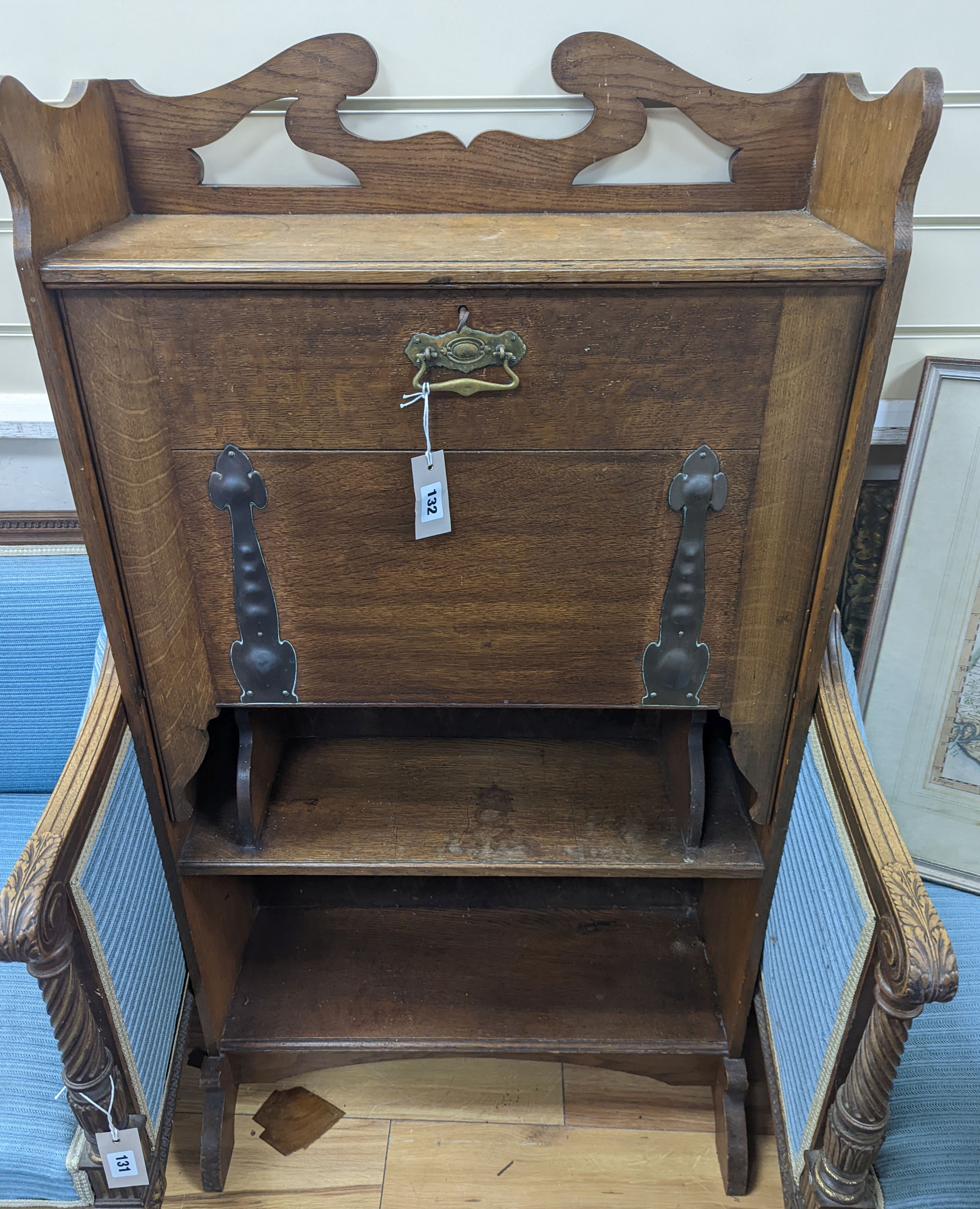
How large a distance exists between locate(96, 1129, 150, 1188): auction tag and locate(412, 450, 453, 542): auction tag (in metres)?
0.77

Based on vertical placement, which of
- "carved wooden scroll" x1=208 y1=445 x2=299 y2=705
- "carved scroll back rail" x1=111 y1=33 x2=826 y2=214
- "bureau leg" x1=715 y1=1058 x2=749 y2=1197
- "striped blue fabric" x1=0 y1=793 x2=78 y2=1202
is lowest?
"bureau leg" x1=715 y1=1058 x2=749 y2=1197

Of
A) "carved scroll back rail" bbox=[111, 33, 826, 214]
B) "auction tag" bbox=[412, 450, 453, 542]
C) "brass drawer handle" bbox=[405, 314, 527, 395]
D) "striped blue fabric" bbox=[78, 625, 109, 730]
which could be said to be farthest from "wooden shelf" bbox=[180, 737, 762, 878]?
"carved scroll back rail" bbox=[111, 33, 826, 214]

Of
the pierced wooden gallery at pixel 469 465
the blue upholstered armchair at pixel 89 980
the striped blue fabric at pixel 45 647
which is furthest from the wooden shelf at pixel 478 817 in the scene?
the striped blue fabric at pixel 45 647

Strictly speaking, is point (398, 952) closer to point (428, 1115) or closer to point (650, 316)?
point (428, 1115)

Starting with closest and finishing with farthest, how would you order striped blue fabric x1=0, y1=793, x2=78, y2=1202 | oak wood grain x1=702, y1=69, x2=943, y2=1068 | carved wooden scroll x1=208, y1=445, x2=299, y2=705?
oak wood grain x1=702, y1=69, x2=943, y2=1068, carved wooden scroll x1=208, y1=445, x2=299, y2=705, striped blue fabric x1=0, y1=793, x2=78, y2=1202

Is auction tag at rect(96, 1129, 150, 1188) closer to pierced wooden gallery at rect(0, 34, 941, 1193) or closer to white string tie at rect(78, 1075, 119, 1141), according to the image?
white string tie at rect(78, 1075, 119, 1141)

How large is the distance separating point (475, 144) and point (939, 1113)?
48.2 inches

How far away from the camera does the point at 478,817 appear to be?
1228 millimetres

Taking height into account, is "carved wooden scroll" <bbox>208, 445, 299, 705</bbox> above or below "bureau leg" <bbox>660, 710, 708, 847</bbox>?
above

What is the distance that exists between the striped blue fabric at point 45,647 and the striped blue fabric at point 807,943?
1013 millimetres

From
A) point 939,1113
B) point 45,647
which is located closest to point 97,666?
point 45,647

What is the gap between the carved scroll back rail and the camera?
3.48 feet

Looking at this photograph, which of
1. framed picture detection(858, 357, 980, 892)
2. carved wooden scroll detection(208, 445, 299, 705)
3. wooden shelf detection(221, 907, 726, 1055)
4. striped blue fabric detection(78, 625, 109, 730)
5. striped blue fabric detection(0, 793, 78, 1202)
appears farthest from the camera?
wooden shelf detection(221, 907, 726, 1055)

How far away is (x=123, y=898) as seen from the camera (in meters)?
1.09
